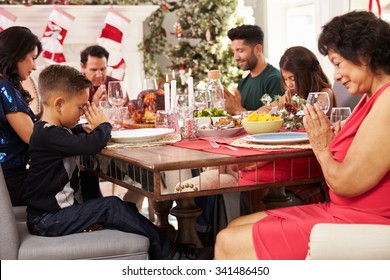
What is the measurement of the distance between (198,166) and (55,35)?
4.44m

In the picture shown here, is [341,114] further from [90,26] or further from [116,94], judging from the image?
[90,26]

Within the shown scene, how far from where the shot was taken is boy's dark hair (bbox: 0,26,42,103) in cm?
289

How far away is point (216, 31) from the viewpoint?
21.5 feet

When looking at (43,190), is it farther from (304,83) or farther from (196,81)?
(196,81)

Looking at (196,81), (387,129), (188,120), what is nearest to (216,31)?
(196,81)

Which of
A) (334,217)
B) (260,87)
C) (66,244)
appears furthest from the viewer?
(260,87)

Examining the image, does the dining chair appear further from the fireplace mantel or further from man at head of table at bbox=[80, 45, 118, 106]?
the fireplace mantel

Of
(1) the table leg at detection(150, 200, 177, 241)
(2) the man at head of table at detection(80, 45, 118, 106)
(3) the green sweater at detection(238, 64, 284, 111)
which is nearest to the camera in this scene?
(1) the table leg at detection(150, 200, 177, 241)

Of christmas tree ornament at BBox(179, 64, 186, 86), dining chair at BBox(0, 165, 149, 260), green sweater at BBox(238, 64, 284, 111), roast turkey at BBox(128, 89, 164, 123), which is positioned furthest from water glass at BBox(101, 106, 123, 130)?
christmas tree ornament at BBox(179, 64, 186, 86)

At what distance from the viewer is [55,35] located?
20.2 ft

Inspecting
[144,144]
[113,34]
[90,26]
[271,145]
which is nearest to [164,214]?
[144,144]

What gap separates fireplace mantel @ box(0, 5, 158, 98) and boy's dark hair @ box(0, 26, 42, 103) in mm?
3277
